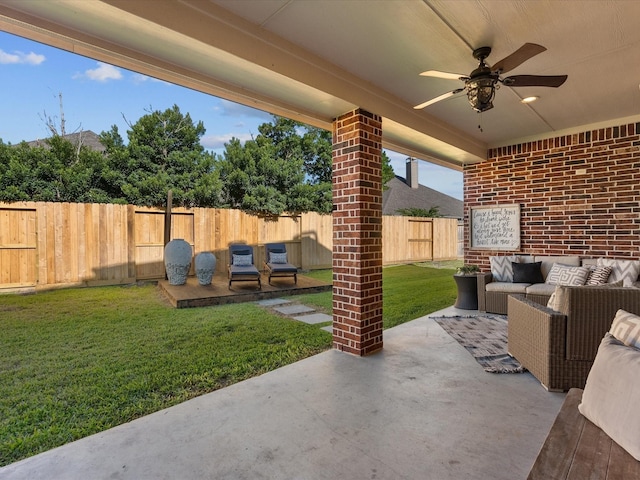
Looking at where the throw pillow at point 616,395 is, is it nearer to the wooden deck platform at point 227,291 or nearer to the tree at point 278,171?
the wooden deck platform at point 227,291

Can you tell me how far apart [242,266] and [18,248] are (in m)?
4.21

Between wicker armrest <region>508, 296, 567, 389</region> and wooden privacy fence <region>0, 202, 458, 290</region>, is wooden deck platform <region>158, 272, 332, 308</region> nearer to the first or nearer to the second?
wooden privacy fence <region>0, 202, 458, 290</region>

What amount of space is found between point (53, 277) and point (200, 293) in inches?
126

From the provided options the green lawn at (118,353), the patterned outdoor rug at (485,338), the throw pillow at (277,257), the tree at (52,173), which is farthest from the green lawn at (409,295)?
the tree at (52,173)

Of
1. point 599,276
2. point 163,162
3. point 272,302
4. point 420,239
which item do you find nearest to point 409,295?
point 272,302

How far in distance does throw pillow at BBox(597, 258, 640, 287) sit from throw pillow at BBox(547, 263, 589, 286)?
0.87 feet

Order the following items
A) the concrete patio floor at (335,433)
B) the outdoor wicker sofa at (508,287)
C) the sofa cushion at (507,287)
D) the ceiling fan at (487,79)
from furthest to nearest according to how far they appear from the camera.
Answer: the sofa cushion at (507,287) < the outdoor wicker sofa at (508,287) < the ceiling fan at (487,79) < the concrete patio floor at (335,433)

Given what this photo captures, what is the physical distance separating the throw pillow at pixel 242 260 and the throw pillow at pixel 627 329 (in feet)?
22.0

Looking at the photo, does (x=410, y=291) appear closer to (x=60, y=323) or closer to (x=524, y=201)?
(x=524, y=201)

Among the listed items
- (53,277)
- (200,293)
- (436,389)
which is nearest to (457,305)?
Result: (436,389)

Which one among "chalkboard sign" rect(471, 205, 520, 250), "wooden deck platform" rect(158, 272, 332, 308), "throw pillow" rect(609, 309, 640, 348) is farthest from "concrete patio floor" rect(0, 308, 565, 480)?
"wooden deck platform" rect(158, 272, 332, 308)

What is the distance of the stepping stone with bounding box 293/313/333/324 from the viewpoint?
5.01 m

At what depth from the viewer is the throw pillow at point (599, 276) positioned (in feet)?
14.2

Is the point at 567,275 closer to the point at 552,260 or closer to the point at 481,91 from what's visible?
the point at 552,260
